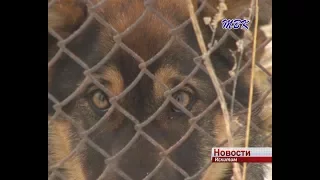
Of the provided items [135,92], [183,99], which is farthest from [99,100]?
[183,99]

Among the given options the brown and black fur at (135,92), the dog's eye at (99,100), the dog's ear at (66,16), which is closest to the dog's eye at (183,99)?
the brown and black fur at (135,92)

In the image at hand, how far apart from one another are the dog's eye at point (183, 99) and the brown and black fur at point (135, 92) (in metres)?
0.01

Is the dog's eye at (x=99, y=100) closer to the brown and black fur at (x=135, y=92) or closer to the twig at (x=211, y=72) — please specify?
the brown and black fur at (x=135, y=92)

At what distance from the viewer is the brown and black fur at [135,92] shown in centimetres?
149

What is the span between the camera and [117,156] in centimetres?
150

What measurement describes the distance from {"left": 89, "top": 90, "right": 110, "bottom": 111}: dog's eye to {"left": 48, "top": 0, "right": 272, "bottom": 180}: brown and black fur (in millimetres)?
17

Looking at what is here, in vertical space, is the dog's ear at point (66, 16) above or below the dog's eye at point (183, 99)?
above

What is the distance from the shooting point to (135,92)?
1510 mm

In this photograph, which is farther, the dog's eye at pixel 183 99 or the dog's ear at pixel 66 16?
the dog's eye at pixel 183 99
